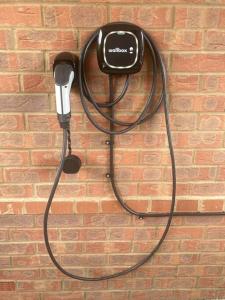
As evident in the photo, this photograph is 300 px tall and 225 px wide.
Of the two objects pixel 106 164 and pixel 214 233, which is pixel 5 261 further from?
pixel 214 233

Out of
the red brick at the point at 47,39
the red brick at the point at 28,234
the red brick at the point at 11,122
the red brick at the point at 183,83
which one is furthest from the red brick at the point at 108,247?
the red brick at the point at 47,39

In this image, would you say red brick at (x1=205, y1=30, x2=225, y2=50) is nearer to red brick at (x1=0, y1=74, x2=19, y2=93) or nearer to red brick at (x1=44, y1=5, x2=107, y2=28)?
red brick at (x1=44, y1=5, x2=107, y2=28)

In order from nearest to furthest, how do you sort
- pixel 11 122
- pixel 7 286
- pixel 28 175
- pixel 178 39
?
pixel 178 39 → pixel 11 122 → pixel 28 175 → pixel 7 286

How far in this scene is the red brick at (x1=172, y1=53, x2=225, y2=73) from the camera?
1.37 metres

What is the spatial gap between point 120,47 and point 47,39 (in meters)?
0.27

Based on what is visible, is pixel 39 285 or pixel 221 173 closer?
pixel 221 173

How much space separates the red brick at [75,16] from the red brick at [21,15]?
31 mm

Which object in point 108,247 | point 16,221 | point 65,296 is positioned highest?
point 16,221

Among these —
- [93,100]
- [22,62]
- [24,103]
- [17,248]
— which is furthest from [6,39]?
[17,248]

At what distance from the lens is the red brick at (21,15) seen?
1282mm

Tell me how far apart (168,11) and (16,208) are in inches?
38.9

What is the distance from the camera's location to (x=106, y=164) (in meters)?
1.55

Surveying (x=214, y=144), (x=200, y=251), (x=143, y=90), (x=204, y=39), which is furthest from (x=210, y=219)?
(x=204, y=39)

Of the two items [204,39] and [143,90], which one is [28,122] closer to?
[143,90]
